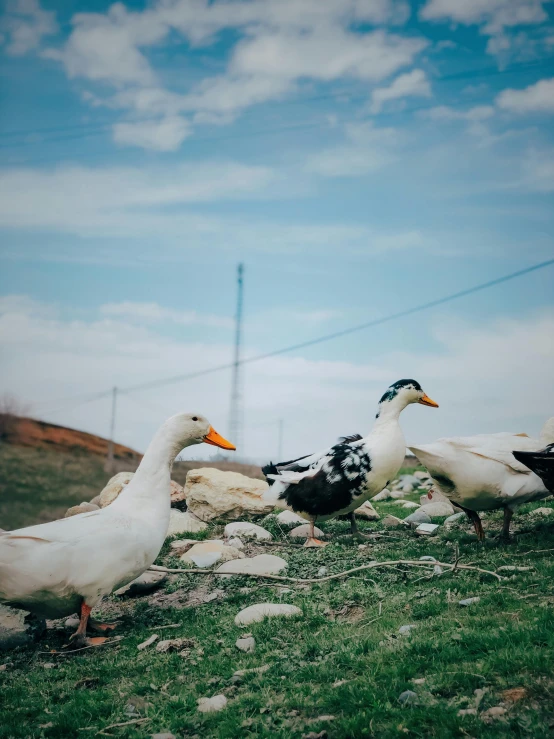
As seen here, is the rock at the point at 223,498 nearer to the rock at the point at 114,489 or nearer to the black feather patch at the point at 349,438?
the rock at the point at 114,489

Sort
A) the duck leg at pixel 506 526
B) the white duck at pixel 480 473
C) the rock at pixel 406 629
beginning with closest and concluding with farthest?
the rock at pixel 406 629, the white duck at pixel 480 473, the duck leg at pixel 506 526

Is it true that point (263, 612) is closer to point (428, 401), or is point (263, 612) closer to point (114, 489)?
point (428, 401)

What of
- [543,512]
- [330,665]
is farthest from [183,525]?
[330,665]

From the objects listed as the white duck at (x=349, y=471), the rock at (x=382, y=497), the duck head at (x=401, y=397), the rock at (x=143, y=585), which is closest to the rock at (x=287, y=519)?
the white duck at (x=349, y=471)

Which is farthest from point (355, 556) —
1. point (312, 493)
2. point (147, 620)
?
point (147, 620)

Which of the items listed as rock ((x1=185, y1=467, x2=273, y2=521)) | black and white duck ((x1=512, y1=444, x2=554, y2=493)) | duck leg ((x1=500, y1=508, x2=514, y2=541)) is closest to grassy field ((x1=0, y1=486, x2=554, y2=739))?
duck leg ((x1=500, y1=508, x2=514, y2=541))

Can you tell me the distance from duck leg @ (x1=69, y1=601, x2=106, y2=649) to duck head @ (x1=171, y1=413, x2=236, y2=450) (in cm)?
178

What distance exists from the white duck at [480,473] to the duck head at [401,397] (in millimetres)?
1486

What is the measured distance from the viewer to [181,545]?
32.5 ft

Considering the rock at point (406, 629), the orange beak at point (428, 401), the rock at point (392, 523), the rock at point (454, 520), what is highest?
the orange beak at point (428, 401)

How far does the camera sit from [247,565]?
807 centimetres

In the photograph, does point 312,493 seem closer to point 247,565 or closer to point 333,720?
point 247,565

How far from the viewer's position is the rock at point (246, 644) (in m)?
5.58

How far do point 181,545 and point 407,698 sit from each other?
20.1 feet
